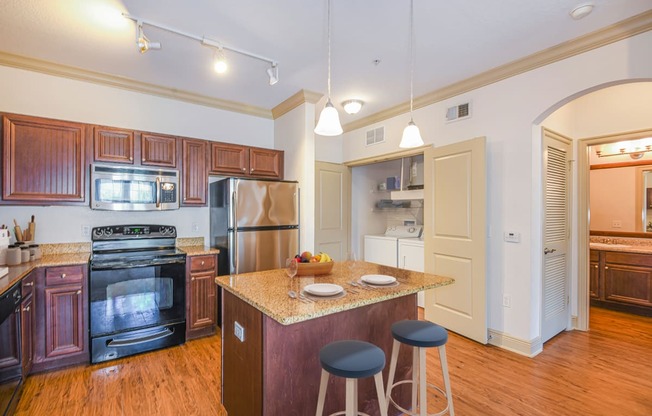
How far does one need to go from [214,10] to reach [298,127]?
67.7 inches

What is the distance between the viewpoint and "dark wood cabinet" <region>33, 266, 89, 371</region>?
8.31ft

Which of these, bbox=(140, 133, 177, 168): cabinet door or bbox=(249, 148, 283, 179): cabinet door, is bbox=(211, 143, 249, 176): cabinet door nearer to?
bbox=(249, 148, 283, 179): cabinet door

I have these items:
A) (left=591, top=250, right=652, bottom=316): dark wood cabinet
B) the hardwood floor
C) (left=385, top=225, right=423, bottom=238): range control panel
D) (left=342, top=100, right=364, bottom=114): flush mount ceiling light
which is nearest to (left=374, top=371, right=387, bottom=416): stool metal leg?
the hardwood floor

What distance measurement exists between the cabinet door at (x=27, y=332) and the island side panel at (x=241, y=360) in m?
1.58

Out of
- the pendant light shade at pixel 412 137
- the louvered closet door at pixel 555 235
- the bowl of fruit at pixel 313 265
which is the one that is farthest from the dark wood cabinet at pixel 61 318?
the louvered closet door at pixel 555 235

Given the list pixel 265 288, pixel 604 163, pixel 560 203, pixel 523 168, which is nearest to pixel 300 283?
pixel 265 288

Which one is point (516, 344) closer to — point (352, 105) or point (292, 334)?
point (292, 334)

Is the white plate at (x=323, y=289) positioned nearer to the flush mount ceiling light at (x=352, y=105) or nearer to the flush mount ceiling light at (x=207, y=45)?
the flush mount ceiling light at (x=207, y=45)

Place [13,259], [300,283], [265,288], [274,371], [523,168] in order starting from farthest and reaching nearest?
[523,168]
[13,259]
[300,283]
[265,288]
[274,371]

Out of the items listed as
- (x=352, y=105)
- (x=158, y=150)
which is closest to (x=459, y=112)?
(x=352, y=105)

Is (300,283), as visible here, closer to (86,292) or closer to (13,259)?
(86,292)

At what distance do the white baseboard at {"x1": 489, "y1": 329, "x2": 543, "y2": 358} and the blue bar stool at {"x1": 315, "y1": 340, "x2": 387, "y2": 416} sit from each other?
2.13 m

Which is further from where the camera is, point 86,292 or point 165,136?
point 165,136

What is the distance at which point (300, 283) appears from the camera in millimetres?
1916
